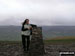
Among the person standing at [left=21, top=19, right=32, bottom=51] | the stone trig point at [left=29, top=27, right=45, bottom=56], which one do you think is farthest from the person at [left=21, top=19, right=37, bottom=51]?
the stone trig point at [left=29, top=27, right=45, bottom=56]

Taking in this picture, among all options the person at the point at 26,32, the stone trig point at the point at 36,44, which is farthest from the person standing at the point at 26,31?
the stone trig point at the point at 36,44

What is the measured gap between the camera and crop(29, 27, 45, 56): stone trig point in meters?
Result: 17.2

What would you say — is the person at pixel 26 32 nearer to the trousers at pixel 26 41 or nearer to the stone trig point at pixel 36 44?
the trousers at pixel 26 41

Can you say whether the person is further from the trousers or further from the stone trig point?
the stone trig point

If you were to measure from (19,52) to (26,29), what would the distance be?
3.87 metres

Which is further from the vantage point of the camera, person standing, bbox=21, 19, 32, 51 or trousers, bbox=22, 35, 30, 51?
trousers, bbox=22, 35, 30, 51

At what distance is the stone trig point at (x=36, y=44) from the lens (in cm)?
1722

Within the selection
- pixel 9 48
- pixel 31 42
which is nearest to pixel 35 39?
pixel 31 42

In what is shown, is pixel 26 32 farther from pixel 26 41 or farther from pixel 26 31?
pixel 26 41

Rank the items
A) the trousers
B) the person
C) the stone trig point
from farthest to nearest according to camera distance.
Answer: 1. the trousers
2. the person
3. the stone trig point

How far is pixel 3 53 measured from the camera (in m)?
20.9

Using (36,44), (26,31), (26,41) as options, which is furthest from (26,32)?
(36,44)

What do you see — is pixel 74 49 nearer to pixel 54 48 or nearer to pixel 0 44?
pixel 54 48

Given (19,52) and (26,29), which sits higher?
(26,29)
